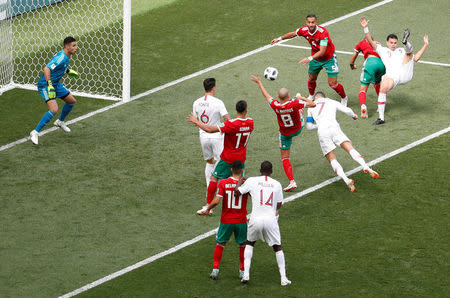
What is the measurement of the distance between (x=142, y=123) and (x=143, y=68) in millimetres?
2895

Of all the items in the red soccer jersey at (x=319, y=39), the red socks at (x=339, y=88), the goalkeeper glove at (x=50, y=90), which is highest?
the red soccer jersey at (x=319, y=39)

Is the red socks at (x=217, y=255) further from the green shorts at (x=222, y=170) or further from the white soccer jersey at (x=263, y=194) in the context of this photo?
the green shorts at (x=222, y=170)

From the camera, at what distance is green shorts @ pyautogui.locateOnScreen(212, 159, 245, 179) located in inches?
509

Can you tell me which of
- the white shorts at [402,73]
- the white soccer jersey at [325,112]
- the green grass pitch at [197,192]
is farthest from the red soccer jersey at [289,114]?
the white shorts at [402,73]

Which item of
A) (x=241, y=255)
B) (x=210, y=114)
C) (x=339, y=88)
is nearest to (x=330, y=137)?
(x=210, y=114)

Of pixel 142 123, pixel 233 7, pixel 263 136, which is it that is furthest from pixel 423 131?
pixel 233 7

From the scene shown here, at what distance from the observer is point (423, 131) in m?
16.0

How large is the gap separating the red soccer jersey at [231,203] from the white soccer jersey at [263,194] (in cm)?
14

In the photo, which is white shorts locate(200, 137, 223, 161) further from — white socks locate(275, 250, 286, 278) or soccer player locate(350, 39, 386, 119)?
soccer player locate(350, 39, 386, 119)

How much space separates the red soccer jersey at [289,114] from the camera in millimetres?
13469

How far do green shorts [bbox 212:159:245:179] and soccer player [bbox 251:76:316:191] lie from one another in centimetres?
124

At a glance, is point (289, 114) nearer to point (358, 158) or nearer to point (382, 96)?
point (358, 158)

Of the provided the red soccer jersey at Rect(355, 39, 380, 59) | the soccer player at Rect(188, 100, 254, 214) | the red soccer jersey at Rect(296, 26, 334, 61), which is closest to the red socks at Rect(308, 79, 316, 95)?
the red soccer jersey at Rect(296, 26, 334, 61)

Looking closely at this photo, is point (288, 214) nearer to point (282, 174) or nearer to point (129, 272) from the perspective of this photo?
point (282, 174)
